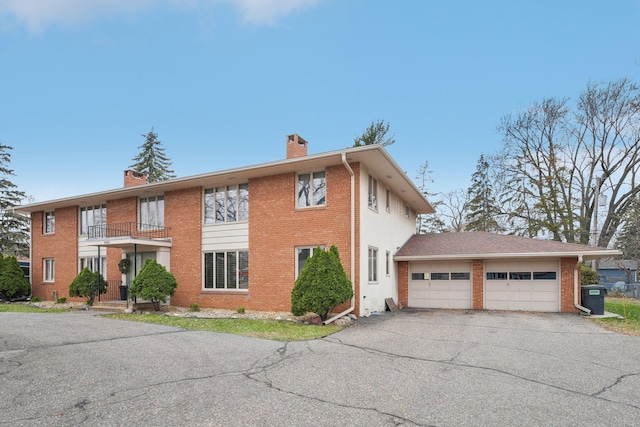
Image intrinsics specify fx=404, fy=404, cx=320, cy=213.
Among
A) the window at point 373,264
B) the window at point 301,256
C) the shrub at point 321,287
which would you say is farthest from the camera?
the window at point 373,264

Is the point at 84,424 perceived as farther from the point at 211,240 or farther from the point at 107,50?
the point at 107,50

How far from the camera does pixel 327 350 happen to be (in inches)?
308

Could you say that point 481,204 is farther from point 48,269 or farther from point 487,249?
point 48,269

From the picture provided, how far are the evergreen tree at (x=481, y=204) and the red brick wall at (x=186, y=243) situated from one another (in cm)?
2555

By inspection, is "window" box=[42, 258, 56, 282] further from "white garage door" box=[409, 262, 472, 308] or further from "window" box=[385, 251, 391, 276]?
"white garage door" box=[409, 262, 472, 308]

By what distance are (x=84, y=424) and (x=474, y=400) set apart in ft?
14.1

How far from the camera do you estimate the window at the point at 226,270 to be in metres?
14.7

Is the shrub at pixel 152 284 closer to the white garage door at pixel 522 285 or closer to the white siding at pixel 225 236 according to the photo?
the white siding at pixel 225 236

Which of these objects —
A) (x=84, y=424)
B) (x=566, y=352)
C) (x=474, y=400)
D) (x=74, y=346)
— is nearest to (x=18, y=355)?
(x=74, y=346)

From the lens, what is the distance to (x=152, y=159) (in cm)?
4481

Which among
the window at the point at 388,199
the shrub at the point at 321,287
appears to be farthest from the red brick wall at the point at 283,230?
the window at the point at 388,199

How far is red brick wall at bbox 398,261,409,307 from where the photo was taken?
16.7 m

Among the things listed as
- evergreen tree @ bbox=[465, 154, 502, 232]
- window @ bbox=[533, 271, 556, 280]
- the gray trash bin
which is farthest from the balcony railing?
evergreen tree @ bbox=[465, 154, 502, 232]

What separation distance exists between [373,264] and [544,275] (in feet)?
21.6
